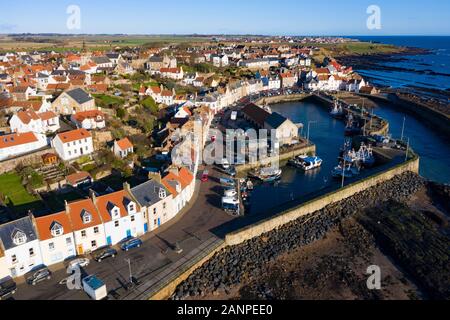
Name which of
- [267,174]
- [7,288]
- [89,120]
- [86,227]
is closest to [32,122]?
[89,120]

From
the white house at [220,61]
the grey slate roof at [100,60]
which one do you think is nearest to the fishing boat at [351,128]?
the grey slate roof at [100,60]

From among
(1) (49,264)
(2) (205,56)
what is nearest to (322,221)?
(1) (49,264)

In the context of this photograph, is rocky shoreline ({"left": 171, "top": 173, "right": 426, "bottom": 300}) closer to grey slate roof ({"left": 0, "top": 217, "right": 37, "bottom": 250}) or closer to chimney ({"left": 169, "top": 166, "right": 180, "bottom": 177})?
chimney ({"left": 169, "top": 166, "right": 180, "bottom": 177})

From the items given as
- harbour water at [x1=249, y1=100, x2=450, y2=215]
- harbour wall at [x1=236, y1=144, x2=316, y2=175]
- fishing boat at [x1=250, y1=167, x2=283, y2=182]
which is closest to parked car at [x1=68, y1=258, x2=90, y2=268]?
harbour water at [x1=249, y1=100, x2=450, y2=215]

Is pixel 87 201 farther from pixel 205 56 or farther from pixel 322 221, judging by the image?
pixel 205 56

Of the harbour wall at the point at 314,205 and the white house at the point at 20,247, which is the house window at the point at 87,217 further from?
the harbour wall at the point at 314,205
